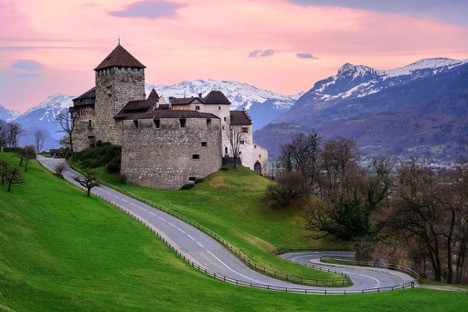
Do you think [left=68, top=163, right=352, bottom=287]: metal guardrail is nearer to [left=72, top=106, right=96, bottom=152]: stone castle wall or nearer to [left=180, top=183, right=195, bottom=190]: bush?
[left=180, top=183, right=195, bottom=190]: bush

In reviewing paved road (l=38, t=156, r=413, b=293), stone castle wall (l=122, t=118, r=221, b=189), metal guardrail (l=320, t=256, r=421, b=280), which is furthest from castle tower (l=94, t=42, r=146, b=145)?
metal guardrail (l=320, t=256, r=421, b=280)

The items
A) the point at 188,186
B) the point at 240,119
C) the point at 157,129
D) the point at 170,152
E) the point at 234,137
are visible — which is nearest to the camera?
the point at 188,186

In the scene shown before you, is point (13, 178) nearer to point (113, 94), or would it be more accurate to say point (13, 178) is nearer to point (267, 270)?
point (267, 270)

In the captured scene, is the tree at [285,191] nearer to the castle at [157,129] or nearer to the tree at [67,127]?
the castle at [157,129]

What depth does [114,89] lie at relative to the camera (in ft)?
427

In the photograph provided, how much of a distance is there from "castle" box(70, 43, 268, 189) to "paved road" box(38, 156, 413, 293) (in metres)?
20.3

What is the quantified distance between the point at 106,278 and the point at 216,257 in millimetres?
19493

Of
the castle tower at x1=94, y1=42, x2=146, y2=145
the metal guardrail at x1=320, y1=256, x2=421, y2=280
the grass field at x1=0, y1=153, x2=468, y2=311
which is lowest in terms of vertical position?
the metal guardrail at x1=320, y1=256, x2=421, y2=280

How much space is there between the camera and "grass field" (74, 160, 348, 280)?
298 ft

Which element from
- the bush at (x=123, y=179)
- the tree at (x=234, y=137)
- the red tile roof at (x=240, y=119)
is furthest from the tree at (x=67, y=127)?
the red tile roof at (x=240, y=119)

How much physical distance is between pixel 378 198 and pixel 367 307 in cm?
4648

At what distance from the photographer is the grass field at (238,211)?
298 ft

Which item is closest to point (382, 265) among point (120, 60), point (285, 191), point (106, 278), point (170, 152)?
point (285, 191)

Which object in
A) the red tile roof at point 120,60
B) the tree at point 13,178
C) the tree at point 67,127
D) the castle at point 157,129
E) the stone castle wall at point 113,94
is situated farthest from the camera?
the tree at point 67,127
